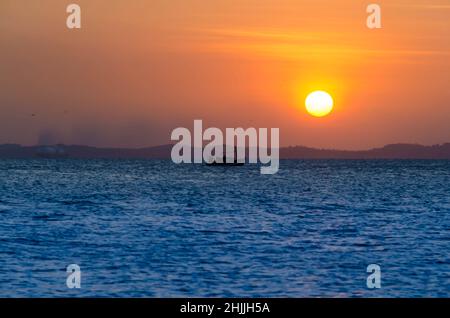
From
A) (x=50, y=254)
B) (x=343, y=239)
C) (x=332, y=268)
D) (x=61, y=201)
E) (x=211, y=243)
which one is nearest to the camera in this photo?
(x=332, y=268)

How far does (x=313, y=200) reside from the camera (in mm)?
88625

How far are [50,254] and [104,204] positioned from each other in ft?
137

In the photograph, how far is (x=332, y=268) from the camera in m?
34.2

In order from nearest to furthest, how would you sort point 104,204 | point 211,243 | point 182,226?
point 211,243 → point 182,226 → point 104,204

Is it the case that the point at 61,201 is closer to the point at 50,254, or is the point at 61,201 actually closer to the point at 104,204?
the point at 104,204

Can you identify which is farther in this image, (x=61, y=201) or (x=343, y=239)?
(x=61, y=201)

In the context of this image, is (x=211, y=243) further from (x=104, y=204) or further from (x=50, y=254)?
(x=104, y=204)
